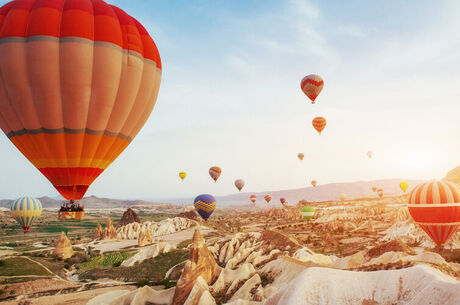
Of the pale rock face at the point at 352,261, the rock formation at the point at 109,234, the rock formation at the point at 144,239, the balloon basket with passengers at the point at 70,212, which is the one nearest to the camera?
the balloon basket with passengers at the point at 70,212

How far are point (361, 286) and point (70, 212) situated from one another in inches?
809

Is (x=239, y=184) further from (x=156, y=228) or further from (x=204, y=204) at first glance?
(x=204, y=204)

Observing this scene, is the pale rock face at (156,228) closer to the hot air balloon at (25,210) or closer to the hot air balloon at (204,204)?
the hot air balloon at (204,204)

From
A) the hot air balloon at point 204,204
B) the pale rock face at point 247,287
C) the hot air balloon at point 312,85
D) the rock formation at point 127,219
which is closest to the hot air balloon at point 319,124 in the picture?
the hot air balloon at point 312,85

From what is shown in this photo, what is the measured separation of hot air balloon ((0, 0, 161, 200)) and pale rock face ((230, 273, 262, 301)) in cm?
1628

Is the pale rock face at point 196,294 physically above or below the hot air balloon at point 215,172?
below

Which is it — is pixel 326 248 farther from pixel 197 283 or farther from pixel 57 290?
pixel 57 290

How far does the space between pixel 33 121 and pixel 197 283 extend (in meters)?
18.3

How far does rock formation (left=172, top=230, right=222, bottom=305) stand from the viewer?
27.7 meters

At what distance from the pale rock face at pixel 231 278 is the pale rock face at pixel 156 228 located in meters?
58.0

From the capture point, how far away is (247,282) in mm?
28766

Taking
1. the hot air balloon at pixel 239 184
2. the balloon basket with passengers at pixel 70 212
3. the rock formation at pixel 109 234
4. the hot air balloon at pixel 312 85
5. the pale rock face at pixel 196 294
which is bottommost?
the rock formation at pixel 109 234

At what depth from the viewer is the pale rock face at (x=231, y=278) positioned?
30516mm

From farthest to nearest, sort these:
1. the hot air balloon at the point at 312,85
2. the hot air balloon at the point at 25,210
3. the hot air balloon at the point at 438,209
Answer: the hot air balloon at the point at 25,210, the hot air balloon at the point at 312,85, the hot air balloon at the point at 438,209
